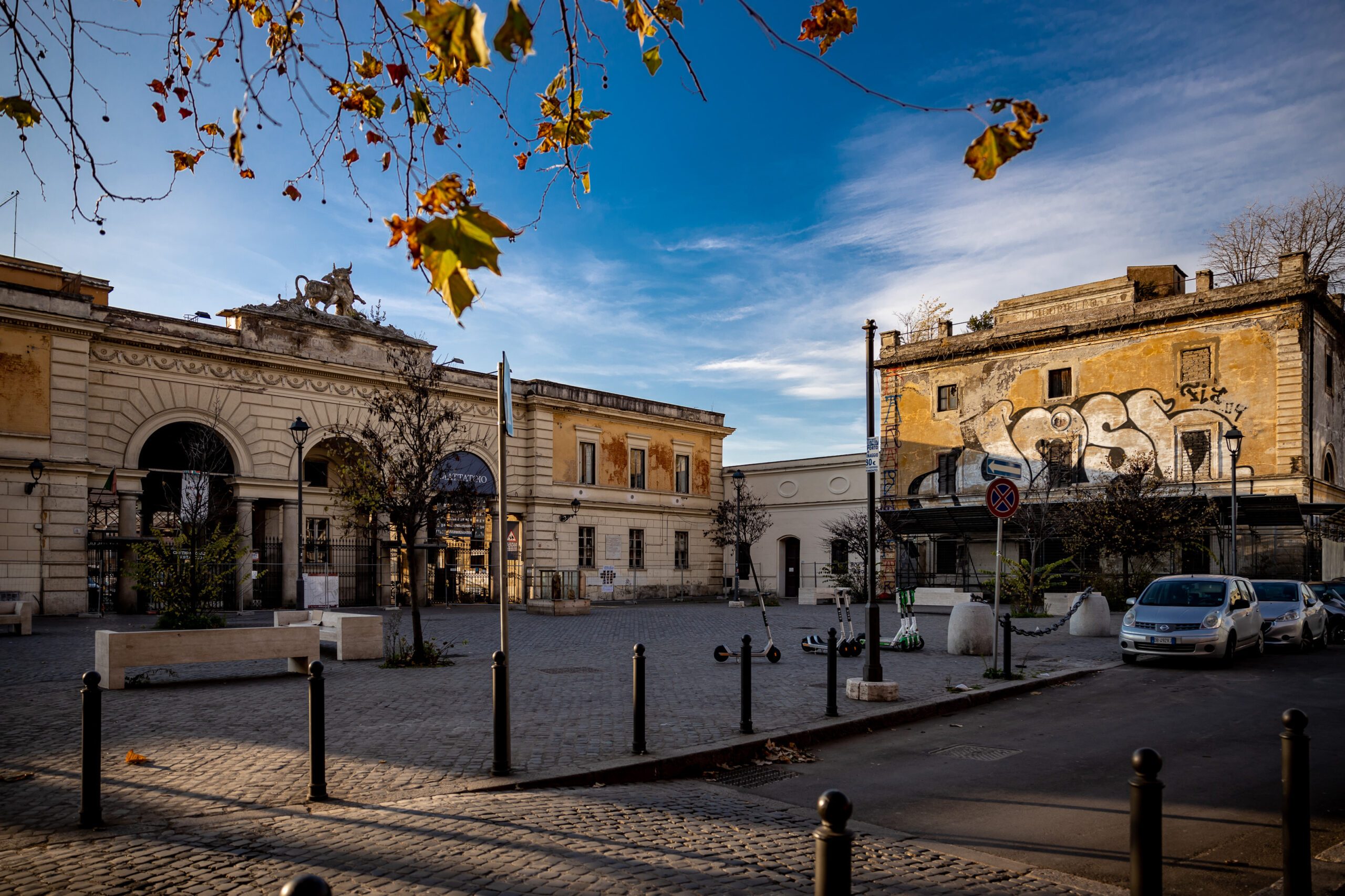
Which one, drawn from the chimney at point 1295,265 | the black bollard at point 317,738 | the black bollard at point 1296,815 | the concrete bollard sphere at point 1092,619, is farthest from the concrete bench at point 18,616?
the chimney at point 1295,265

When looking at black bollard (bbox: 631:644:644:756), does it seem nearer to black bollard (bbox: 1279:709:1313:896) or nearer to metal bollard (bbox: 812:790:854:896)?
black bollard (bbox: 1279:709:1313:896)

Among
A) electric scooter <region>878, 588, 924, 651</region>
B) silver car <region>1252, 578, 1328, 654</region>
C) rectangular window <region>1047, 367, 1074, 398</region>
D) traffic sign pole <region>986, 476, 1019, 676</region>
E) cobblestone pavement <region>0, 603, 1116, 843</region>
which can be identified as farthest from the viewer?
rectangular window <region>1047, 367, 1074, 398</region>

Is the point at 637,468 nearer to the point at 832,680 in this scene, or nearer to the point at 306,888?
the point at 832,680

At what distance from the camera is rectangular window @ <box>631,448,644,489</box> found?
140ft

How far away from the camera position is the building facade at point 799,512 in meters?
44.8

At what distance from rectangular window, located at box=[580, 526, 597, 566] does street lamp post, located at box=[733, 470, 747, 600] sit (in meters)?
6.38

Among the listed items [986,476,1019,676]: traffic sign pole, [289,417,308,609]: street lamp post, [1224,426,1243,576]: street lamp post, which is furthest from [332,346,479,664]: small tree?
[1224,426,1243,576]: street lamp post

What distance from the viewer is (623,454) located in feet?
138

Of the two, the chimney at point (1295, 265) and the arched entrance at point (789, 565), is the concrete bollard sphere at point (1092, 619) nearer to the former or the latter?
the chimney at point (1295, 265)

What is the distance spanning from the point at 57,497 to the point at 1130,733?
27.1m

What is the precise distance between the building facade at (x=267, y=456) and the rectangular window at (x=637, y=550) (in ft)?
0.26

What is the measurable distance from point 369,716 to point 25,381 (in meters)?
21.9

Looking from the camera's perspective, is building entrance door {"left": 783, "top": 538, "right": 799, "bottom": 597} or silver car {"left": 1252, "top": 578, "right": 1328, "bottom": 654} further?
A: building entrance door {"left": 783, "top": 538, "right": 799, "bottom": 597}

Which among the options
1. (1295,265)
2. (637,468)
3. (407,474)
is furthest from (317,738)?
(637,468)
